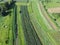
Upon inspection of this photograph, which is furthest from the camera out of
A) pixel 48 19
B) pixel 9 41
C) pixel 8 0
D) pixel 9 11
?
pixel 8 0

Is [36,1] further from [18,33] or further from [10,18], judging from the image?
[18,33]

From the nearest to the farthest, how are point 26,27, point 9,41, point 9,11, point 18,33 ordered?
point 9,41 < point 18,33 < point 26,27 < point 9,11

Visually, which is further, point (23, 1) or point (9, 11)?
point (23, 1)

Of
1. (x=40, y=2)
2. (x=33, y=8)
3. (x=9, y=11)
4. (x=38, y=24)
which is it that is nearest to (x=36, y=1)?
(x=40, y=2)

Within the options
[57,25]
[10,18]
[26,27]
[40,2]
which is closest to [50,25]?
[57,25]

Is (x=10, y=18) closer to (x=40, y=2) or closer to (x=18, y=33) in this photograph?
(x=18, y=33)

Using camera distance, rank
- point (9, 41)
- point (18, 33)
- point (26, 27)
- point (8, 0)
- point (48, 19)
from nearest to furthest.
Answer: point (9, 41) → point (18, 33) → point (26, 27) → point (48, 19) → point (8, 0)

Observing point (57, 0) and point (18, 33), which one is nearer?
point (18, 33)

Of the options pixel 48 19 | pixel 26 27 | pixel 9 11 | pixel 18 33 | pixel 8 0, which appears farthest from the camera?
pixel 8 0

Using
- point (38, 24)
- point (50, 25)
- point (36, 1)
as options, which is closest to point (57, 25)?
point (50, 25)
